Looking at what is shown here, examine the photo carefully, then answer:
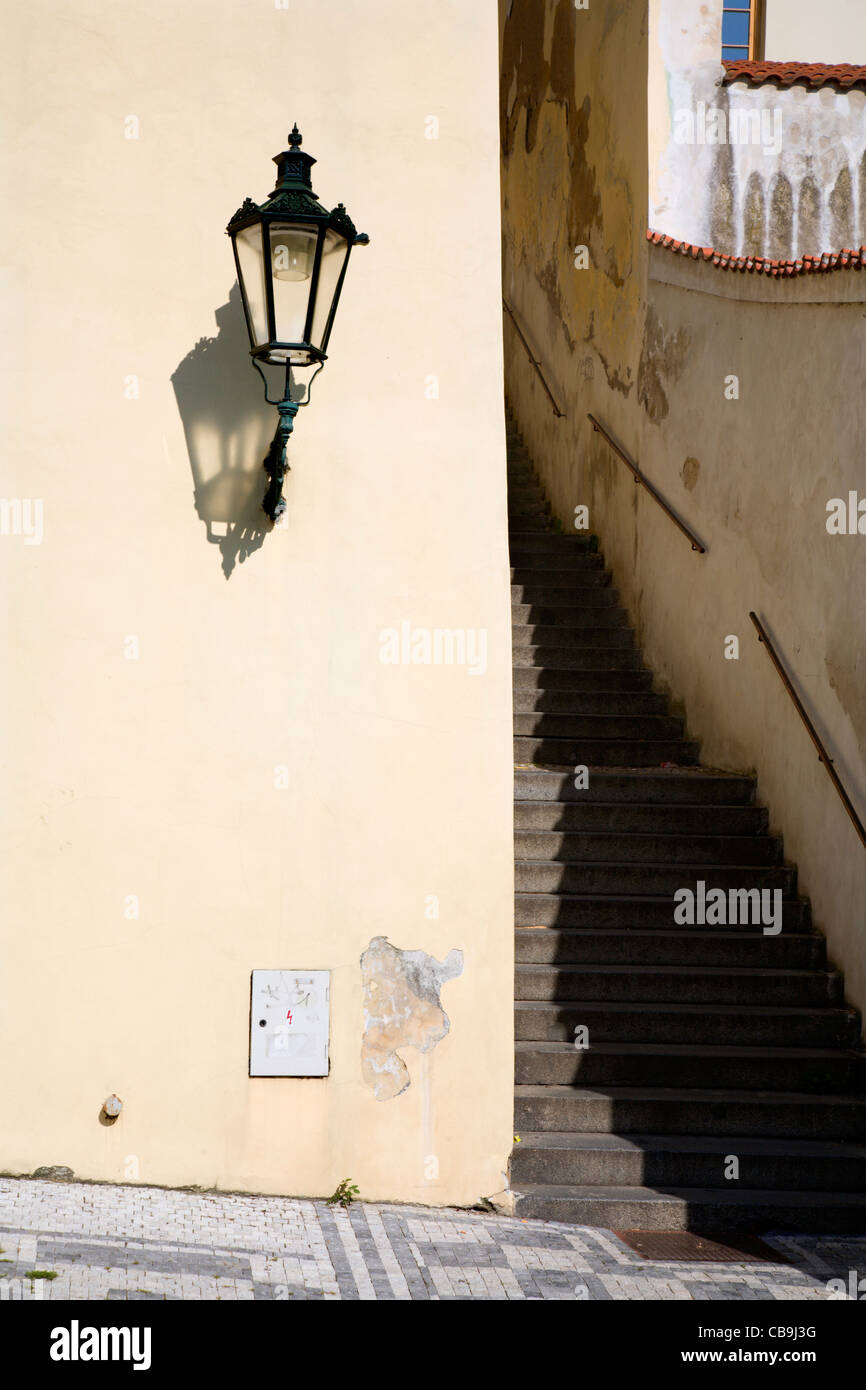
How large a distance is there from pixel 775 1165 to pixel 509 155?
1190 centimetres

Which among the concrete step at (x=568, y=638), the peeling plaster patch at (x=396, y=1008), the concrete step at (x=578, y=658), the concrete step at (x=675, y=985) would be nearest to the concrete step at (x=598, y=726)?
the concrete step at (x=578, y=658)

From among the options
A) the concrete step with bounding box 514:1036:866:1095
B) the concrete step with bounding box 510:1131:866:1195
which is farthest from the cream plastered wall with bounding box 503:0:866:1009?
the concrete step with bounding box 510:1131:866:1195

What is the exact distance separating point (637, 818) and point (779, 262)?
3.25 metres

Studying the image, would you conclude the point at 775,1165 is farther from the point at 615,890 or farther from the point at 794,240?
the point at 794,240

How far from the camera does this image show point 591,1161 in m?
5.67

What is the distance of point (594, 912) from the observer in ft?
22.9

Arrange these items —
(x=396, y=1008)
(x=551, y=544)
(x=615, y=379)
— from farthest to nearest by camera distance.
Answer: (x=551, y=544), (x=615, y=379), (x=396, y=1008)

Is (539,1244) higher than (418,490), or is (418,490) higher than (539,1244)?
(418,490)

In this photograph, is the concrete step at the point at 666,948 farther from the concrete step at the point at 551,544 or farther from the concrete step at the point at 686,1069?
the concrete step at the point at 551,544

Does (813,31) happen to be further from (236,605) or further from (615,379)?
(236,605)

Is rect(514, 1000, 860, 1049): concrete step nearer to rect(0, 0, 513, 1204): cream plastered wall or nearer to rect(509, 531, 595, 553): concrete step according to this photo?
rect(0, 0, 513, 1204): cream plastered wall

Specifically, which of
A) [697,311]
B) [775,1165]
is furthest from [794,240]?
[775,1165]

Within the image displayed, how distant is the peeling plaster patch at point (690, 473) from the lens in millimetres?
8664

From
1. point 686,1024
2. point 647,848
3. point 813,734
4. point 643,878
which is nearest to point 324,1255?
point 686,1024
